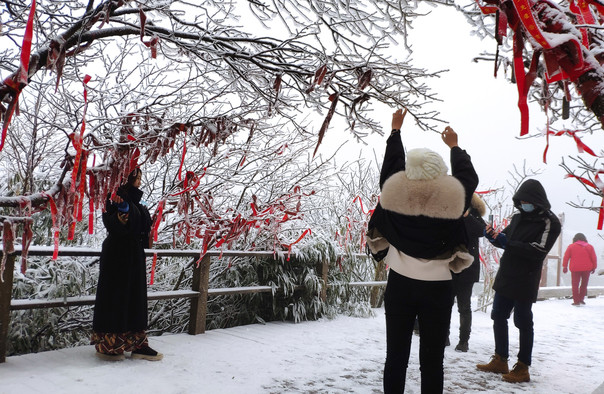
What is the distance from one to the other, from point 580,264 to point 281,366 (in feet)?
30.8

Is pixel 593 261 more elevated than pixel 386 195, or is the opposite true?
pixel 386 195

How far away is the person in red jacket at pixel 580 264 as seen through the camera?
10383 mm

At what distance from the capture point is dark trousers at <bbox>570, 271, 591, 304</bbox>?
34.8 feet

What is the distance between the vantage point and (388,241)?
2.89m

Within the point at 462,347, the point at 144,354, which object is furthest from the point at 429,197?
the point at 462,347

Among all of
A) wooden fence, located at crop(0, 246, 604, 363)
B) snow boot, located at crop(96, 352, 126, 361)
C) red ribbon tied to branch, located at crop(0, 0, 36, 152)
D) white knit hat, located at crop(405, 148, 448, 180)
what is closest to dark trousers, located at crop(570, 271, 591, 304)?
wooden fence, located at crop(0, 246, 604, 363)

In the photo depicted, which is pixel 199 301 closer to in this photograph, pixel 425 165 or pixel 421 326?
pixel 421 326

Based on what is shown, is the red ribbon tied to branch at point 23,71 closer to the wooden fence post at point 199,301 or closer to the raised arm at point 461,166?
the raised arm at point 461,166

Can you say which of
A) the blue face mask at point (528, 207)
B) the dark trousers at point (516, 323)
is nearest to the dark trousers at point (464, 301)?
the dark trousers at point (516, 323)

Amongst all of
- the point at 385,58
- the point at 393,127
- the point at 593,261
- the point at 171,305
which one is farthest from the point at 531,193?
the point at 593,261

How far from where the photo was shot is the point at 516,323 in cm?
393

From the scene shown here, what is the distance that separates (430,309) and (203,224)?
3646 millimetres

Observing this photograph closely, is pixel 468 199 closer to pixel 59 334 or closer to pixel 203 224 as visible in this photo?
pixel 203 224

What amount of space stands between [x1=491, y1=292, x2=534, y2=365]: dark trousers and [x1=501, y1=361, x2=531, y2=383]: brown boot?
0.17 ft
